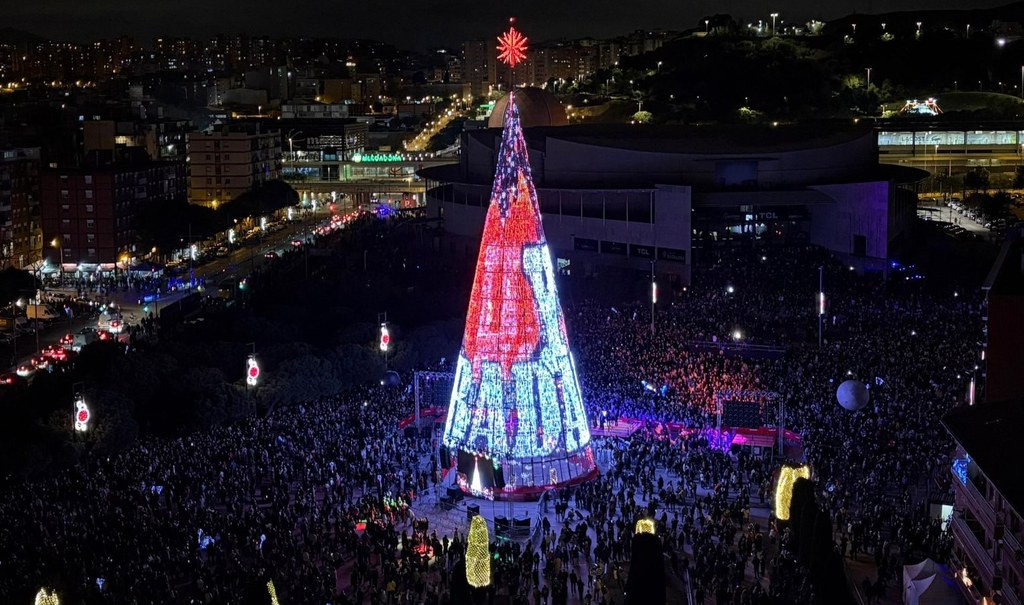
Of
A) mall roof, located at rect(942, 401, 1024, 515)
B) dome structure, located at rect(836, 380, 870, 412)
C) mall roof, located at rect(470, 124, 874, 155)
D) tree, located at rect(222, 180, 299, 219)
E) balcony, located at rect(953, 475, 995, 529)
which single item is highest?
mall roof, located at rect(470, 124, 874, 155)

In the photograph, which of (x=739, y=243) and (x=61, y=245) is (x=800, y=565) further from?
(x=61, y=245)

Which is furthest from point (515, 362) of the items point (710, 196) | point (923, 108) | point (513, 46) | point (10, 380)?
point (923, 108)

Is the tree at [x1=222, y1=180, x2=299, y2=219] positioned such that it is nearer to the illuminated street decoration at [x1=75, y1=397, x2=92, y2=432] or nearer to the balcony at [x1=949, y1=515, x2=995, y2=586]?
the illuminated street decoration at [x1=75, y1=397, x2=92, y2=432]

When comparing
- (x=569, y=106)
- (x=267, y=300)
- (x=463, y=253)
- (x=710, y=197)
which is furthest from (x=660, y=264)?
(x=569, y=106)

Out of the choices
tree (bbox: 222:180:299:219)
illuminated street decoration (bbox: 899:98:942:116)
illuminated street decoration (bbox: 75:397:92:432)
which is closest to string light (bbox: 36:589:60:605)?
illuminated street decoration (bbox: 75:397:92:432)

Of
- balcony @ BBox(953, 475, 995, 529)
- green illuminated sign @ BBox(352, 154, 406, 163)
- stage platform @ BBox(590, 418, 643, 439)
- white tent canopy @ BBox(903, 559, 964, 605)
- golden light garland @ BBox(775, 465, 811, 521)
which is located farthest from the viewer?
green illuminated sign @ BBox(352, 154, 406, 163)

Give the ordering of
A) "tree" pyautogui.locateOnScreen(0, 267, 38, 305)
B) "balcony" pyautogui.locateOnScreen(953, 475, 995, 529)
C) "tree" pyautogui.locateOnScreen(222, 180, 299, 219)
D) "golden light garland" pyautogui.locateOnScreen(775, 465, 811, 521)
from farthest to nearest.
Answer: "tree" pyautogui.locateOnScreen(222, 180, 299, 219)
"tree" pyautogui.locateOnScreen(0, 267, 38, 305)
"golden light garland" pyautogui.locateOnScreen(775, 465, 811, 521)
"balcony" pyautogui.locateOnScreen(953, 475, 995, 529)

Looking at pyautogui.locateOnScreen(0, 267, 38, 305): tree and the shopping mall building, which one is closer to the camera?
the shopping mall building

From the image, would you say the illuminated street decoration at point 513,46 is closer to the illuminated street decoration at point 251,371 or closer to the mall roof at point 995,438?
the illuminated street decoration at point 251,371
